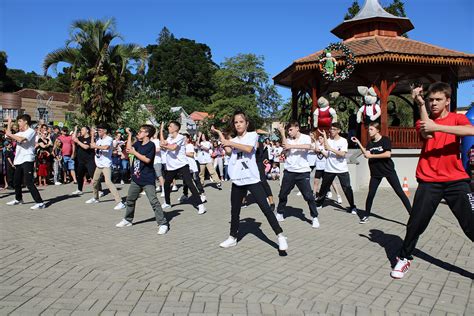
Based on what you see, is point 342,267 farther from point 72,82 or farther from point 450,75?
point 72,82

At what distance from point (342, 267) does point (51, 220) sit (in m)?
5.53

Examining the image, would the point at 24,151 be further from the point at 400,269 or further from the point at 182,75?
the point at 182,75

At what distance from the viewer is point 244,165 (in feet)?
17.6

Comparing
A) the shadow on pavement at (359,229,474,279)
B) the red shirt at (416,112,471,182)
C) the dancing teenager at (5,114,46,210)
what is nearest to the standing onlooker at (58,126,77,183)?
the dancing teenager at (5,114,46,210)

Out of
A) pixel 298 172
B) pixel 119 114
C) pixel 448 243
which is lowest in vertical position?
pixel 448 243

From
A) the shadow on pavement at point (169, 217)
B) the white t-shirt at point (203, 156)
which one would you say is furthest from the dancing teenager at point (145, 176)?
the white t-shirt at point (203, 156)

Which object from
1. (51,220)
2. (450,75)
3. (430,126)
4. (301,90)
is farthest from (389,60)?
(51,220)

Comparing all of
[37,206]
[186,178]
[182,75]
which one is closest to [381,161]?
[186,178]

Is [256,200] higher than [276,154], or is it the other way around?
[276,154]

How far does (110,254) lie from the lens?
5.20m

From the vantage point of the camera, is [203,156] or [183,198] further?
[203,156]

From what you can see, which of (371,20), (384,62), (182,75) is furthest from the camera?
(182,75)

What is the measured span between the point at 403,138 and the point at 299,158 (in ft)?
28.2

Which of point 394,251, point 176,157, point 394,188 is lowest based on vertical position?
point 394,251
